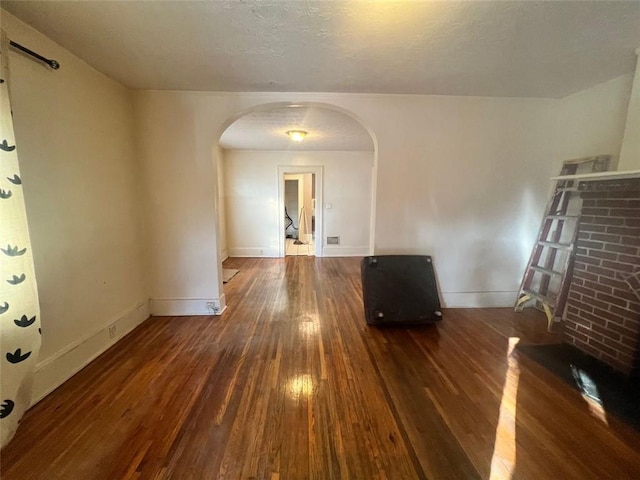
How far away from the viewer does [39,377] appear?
169cm

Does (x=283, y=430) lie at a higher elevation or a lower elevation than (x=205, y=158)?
lower

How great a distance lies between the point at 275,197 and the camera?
223 inches

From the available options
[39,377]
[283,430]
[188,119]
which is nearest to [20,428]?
[39,377]

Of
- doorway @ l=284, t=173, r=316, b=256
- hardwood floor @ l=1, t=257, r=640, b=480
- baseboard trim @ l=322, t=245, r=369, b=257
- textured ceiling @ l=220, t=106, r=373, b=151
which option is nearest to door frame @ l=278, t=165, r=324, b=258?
baseboard trim @ l=322, t=245, r=369, b=257

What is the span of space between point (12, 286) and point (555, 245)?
4.10 m

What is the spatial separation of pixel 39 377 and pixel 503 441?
282 centimetres

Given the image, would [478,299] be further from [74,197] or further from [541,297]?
[74,197]

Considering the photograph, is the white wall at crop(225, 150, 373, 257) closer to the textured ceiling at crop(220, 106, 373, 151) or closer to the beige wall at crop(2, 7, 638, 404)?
the textured ceiling at crop(220, 106, 373, 151)

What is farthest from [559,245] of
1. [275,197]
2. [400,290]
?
[275,197]

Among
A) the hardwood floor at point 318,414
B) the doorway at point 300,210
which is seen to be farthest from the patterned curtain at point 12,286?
the doorway at point 300,210

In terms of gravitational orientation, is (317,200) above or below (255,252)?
above

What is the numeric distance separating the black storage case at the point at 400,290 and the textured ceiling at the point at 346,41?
1.76 metres

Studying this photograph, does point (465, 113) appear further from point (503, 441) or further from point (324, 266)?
point (324, 266)

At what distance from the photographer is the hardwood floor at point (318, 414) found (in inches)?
50.5
